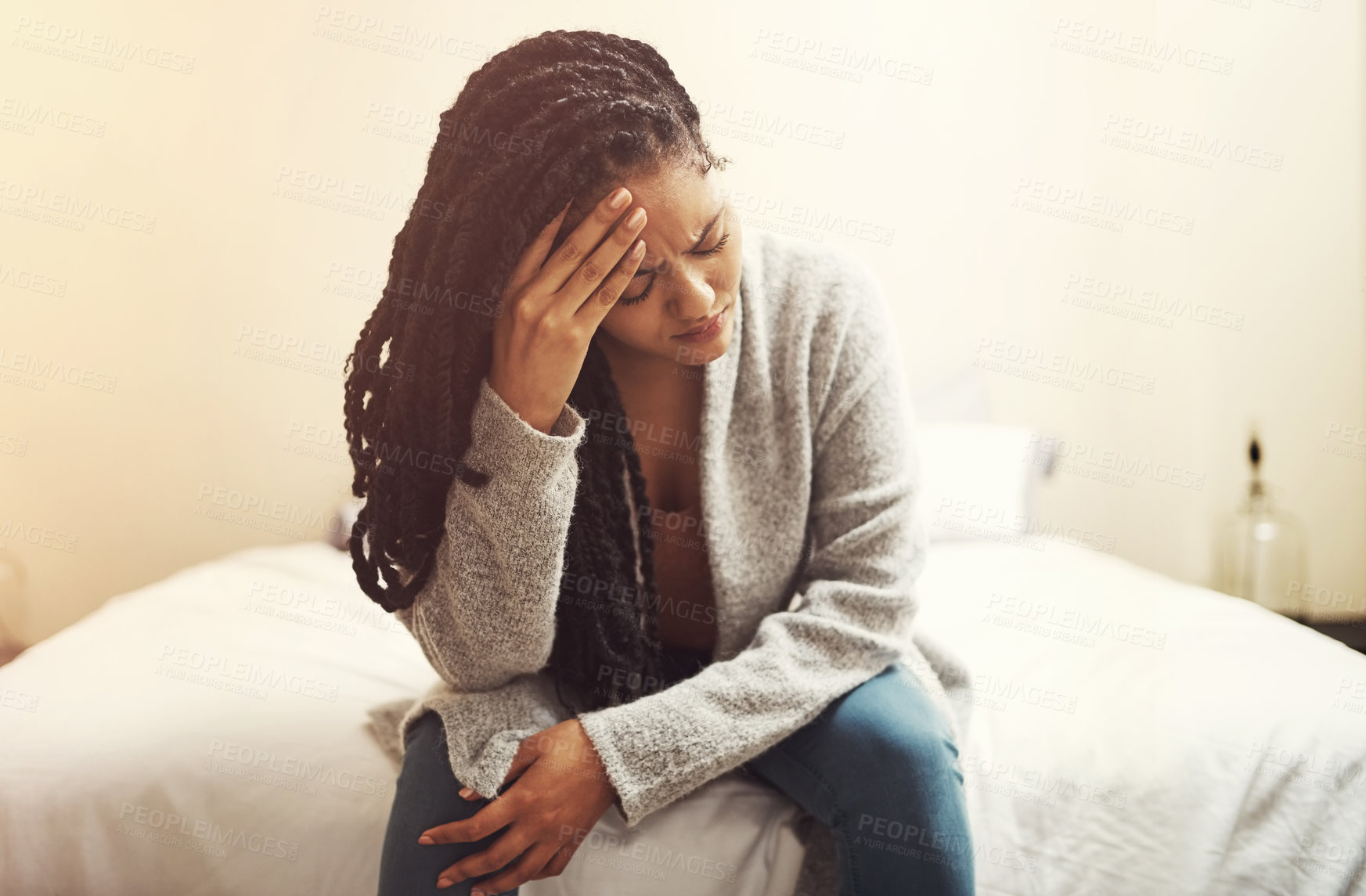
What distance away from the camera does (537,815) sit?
848 mm

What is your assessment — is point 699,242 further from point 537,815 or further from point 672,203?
point 537,815

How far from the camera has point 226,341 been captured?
205cm

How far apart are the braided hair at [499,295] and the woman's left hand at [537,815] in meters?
0.14

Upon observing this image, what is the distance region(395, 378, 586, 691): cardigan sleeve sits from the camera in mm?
887

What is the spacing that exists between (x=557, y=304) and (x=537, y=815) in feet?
1.48

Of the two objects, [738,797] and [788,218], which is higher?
[788,218]

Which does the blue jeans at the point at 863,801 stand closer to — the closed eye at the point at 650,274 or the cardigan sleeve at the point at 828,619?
the cardigan sleeve at the point at 828,619

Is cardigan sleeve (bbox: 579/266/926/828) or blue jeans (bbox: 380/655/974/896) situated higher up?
cardigan sleeve (bbox: 579/266/926/828)

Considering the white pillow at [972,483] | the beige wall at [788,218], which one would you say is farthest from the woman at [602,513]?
the beige wall at [788,218]

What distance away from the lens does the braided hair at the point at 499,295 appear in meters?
0.85

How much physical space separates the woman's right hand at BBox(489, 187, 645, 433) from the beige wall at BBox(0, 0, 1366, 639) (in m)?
1.28

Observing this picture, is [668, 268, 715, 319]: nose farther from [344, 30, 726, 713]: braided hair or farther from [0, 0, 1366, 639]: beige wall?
[0, 0, 1366, 639]: beige wall

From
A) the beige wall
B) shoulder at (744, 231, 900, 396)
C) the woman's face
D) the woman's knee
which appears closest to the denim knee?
the woman's knee

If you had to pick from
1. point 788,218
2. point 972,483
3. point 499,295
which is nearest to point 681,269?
point 499,295
